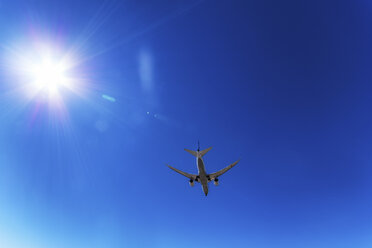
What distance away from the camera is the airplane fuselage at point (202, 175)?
3004cm

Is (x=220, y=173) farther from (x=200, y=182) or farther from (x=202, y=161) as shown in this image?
(x=202, y=161)

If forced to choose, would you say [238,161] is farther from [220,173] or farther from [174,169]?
[174,169]

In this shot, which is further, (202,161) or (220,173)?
(220,173)

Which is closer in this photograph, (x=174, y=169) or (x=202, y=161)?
(x=202, y=161)

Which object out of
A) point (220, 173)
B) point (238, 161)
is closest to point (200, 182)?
point (220, 173)

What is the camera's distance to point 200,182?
33812 millimetres

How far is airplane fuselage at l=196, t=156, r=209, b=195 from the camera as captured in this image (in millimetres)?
30041

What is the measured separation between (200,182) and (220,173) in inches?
181

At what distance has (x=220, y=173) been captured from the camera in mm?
34469

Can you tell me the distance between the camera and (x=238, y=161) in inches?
1260

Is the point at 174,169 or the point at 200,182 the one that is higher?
the point at 174,169

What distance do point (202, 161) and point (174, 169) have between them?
267 inches

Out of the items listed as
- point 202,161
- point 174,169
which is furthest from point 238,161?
point 174,169

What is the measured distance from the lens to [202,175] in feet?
103
